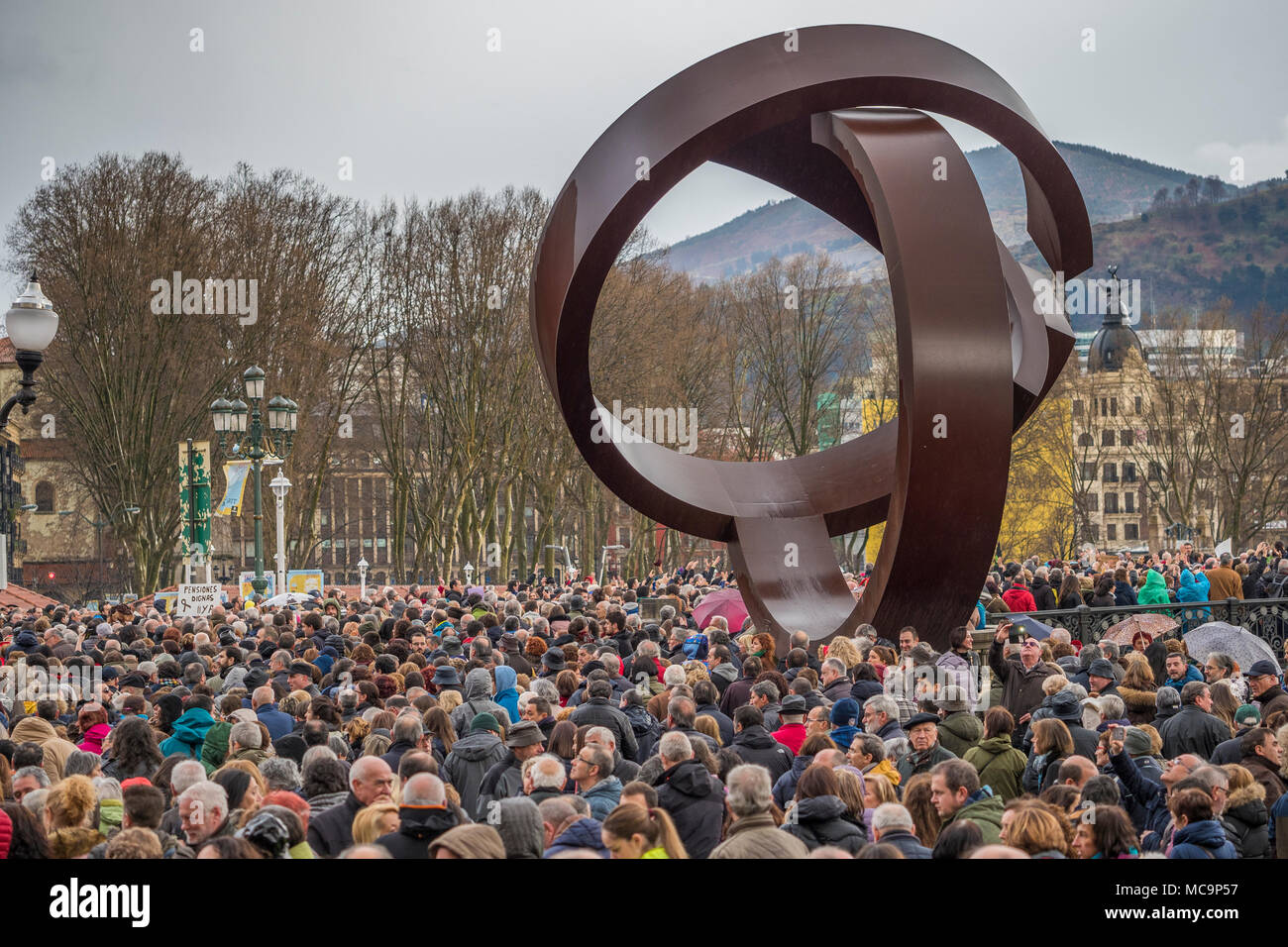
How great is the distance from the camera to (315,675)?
11.6 metres

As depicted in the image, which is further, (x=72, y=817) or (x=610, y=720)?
(x=610, y=720)

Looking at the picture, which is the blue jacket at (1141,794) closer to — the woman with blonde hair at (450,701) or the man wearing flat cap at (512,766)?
the man wearing flat cap at (512,766)

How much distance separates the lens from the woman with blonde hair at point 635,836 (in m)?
5.28

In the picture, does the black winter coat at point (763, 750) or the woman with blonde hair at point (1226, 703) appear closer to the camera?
the black winter coat at point (763, 750)

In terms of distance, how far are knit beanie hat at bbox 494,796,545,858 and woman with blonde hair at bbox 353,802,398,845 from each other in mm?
637

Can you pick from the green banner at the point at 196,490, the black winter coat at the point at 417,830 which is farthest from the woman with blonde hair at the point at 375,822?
the green banner at the point at 196,490

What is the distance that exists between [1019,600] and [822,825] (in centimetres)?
1372

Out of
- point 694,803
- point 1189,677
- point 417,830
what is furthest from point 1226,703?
point 417,830

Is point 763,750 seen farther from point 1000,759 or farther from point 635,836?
point 635,836

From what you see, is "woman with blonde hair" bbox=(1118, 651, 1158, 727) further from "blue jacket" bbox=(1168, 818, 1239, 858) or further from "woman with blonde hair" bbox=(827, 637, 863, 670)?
"blue jacket" bbox=(1168, 818, 1239, 858)

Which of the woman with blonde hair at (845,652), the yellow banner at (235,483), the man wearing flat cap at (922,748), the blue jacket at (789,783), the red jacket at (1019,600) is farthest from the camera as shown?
the yellow banner at (235,483)

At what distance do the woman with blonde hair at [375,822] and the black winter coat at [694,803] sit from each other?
55.7 inches

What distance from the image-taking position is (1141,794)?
711 centimetres

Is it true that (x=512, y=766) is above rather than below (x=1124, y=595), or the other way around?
below
